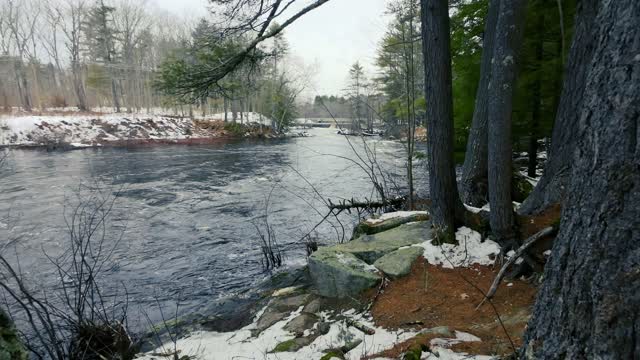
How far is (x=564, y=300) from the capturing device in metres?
1.55

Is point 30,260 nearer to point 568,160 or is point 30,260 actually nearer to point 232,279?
point 232,279

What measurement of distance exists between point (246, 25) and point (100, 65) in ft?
156

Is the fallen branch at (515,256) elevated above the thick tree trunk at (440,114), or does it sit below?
below

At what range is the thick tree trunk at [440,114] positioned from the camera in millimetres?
4516

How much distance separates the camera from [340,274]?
4.86 meters

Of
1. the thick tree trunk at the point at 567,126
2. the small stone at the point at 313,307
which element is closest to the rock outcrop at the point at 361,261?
the small stone at the point at 313,307

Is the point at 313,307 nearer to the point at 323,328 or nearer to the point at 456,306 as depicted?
the point at 323,328

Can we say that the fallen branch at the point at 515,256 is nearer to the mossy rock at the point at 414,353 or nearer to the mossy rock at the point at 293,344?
the mossy rock at the point at 414,353

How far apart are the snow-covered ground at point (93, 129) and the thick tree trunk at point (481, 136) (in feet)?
94.2

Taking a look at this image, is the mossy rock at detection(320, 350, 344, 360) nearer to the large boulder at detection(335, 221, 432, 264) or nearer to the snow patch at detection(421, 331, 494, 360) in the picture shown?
the snow patch at detection(421, 331, 494, 360)

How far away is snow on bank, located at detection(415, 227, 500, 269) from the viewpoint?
457cm

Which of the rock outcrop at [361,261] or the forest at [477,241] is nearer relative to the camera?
the forest at [477,241]

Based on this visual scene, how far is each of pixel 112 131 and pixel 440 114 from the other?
32598 mm

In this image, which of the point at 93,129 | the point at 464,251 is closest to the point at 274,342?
the point at 464,251
